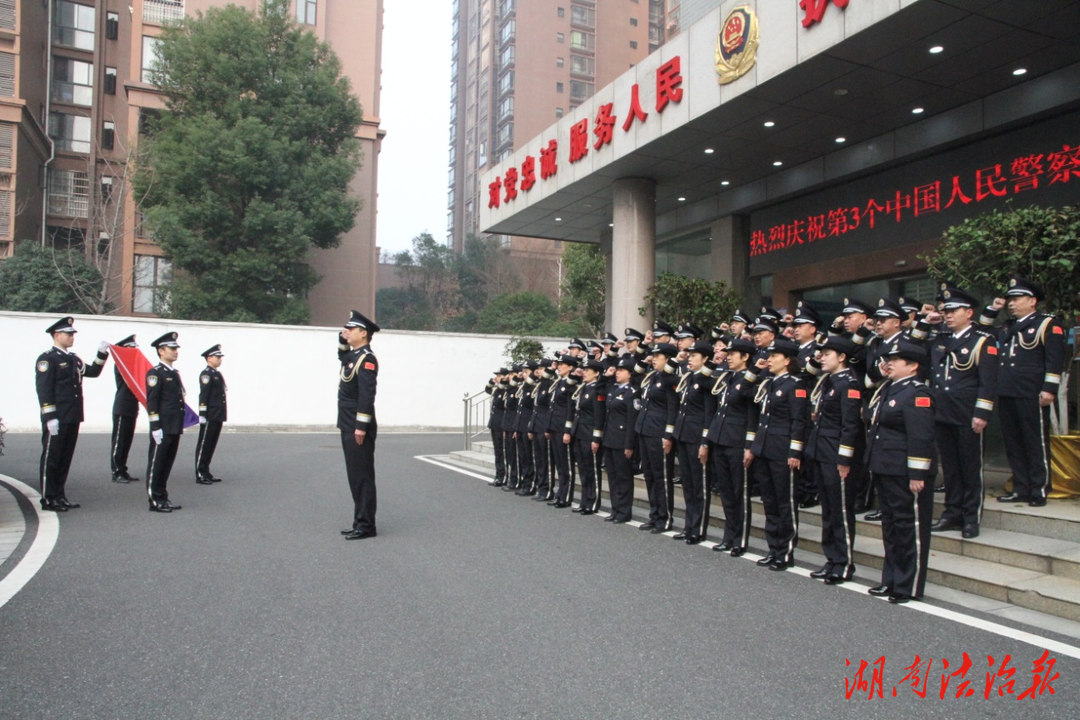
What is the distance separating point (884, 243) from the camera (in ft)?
42.8

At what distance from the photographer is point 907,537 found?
5.00 meters

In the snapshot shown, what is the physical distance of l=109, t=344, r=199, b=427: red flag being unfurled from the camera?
984 cm

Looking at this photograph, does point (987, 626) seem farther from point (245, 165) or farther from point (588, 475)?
point (245, 165)

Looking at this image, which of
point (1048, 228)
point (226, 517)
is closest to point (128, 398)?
point (226, 517)

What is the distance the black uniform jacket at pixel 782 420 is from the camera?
19.4 feet

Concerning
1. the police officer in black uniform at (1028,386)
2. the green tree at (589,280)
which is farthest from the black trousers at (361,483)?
the green tree at (589,280)

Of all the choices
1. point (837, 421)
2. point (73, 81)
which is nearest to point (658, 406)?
point (837, 421)

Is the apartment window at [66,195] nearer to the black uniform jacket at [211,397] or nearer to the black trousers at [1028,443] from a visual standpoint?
the black uniform jacket at [211,397]

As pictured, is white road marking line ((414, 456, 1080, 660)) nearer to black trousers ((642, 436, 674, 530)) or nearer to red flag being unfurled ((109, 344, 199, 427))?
black trousers ((642, 436, 674, 530))

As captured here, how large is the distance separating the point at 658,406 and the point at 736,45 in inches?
244

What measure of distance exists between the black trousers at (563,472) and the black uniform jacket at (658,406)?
1.35 m

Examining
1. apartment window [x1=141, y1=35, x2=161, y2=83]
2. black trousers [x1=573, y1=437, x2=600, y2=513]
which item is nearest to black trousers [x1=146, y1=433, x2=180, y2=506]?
black trousers [x1=573, y1=437, x2=600, y2=513]

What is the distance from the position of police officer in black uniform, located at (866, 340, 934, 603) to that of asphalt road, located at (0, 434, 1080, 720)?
304mm

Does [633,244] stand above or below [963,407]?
above
